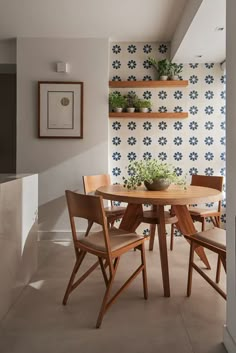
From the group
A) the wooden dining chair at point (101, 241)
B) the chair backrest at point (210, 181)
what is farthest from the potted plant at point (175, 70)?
the wooden dining chair at point (101, 241)

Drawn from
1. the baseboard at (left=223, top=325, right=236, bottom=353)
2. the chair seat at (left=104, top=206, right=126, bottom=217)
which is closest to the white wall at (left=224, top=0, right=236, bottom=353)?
the baseboard at (left=223, top=325, right=236, bottom=353)

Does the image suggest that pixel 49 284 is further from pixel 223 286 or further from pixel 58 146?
pixel 58 146

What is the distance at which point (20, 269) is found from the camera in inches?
85.4

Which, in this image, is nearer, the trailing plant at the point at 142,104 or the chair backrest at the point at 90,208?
the chair backrest at the point at 90,208

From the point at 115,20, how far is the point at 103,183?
1.74 meters

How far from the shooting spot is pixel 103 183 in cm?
339

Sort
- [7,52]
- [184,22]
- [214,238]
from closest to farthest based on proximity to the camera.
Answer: [214,238]
[184,22]
[7,52]

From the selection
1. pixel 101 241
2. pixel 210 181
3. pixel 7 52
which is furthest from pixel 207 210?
pixel 7 52

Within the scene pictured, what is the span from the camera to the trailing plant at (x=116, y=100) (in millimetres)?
3574

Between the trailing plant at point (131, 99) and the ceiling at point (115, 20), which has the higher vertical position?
the ceiling at point (115, 20)

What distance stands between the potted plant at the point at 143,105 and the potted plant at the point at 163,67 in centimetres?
33

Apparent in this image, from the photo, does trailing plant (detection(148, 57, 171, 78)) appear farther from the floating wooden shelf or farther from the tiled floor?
the tiled floor

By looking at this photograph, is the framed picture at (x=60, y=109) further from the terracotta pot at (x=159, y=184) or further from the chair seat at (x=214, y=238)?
the chair seat at (x=214, y=238)

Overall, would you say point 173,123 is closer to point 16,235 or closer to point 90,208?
point 90,208
